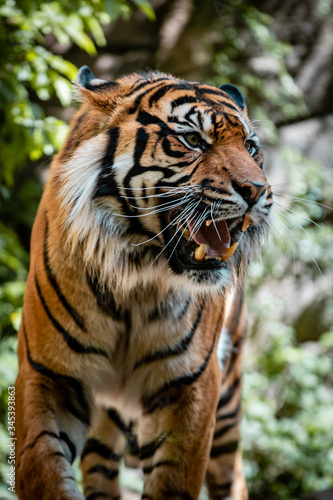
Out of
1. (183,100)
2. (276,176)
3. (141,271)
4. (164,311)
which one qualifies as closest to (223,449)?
(164,311)

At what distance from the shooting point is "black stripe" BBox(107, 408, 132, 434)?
194 cm

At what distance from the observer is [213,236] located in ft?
4.37

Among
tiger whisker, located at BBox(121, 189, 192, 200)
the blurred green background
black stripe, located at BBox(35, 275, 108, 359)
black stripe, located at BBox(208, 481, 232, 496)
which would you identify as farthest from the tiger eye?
the blurred green background

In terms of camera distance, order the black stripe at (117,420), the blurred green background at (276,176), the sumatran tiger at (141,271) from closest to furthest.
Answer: the sumatran tiger at (141,271) < the black stripe at (117,420) < the blurred green background at (276,176)

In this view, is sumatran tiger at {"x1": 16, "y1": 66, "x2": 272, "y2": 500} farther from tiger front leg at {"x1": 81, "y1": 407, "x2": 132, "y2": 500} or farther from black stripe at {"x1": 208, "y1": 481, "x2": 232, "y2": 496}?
black stripe at {"x1": 208, "y1": 481, "x2": 232, "y2": 496}

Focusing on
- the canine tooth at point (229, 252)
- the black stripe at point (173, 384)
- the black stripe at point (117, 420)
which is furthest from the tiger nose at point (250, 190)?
the black stripe at point (117, 420)

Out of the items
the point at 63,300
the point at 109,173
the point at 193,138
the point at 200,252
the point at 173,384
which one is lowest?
the point at 173,384

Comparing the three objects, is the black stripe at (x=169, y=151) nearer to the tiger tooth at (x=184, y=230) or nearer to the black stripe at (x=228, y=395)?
the tiger tooth at (x=184, y=230)

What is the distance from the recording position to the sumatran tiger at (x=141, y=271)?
1337 mm

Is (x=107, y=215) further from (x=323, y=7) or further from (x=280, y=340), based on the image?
(x=323, y=7)

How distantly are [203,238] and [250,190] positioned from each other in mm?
164

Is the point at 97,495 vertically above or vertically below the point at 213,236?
below

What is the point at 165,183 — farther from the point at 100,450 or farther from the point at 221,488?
the point at 221,488

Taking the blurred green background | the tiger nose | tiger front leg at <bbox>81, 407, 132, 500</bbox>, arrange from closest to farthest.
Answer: the tiger nose, tiger front leg at <bbox>81, 407, 132, 500</bbox>, the blurred green background
